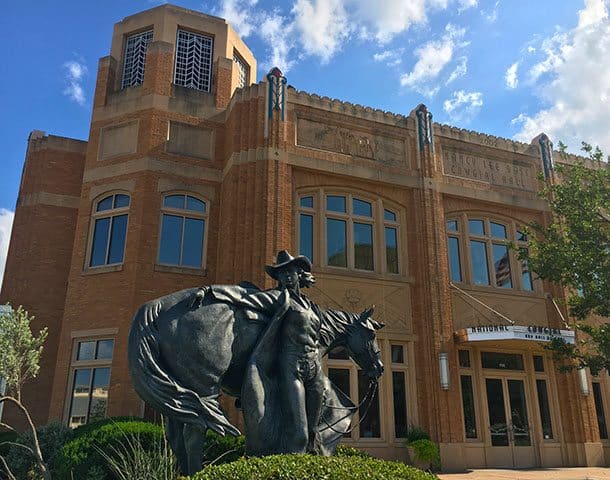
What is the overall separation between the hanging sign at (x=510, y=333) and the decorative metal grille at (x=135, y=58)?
1331 centimetres

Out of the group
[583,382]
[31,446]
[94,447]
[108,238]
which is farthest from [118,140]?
[583,382]

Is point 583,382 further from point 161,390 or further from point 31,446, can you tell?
point 161,390

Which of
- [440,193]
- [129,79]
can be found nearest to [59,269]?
[129,79]

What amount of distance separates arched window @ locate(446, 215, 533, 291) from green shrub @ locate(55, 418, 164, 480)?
443 inches

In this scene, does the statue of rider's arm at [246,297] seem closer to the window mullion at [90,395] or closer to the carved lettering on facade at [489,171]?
the window mullion at [90,395]

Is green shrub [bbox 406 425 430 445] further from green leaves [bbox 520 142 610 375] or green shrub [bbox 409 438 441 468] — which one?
green leaves [bbox 520 142 610 375]

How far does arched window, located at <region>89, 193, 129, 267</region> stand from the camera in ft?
54.4

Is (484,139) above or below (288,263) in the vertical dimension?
above

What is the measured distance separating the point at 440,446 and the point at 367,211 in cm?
729

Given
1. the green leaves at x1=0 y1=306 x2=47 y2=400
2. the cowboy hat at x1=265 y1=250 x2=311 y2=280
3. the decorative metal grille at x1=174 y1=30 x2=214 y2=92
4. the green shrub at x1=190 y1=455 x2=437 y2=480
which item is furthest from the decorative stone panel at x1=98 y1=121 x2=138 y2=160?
the green shrub at x1=190 y1=455 x2=437 y2=480

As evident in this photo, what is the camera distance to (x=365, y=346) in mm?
6656

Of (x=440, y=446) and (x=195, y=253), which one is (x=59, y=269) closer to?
(x=195, y=253)

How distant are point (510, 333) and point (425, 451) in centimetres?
409

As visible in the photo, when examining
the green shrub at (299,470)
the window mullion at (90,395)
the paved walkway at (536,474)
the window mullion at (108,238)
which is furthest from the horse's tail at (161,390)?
the window mullion at (108,238)
